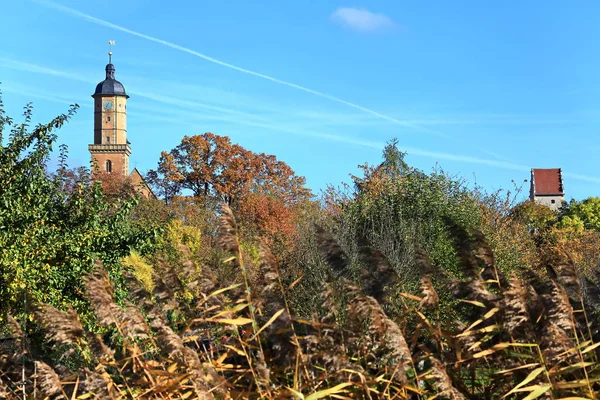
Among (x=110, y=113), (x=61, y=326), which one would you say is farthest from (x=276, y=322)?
(x=110, y=113)

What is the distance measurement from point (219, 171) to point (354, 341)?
70.8 m

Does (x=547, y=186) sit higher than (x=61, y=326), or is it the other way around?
(x=547, y=186)

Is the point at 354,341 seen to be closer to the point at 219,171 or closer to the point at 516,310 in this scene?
the point at 516,310

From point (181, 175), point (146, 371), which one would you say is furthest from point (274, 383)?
point (181, 175)

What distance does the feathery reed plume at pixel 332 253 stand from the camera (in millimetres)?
3344

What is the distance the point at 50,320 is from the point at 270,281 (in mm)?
947

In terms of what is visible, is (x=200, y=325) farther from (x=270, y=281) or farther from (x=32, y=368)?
(x=32, y=368)

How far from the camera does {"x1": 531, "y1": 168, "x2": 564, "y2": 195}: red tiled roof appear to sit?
4729 inches

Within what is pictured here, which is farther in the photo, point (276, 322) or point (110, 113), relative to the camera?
point (110, 113)

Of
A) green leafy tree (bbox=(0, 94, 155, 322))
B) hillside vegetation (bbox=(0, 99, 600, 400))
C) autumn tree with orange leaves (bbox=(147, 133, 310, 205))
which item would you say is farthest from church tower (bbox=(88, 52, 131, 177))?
hillside vegetation (bbox=(0, 99, 600, 400))

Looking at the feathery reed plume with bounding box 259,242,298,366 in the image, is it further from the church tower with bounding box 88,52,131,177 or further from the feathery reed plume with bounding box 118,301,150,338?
the church tower with bounding box 88,52,131,177

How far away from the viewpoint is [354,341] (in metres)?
3.43

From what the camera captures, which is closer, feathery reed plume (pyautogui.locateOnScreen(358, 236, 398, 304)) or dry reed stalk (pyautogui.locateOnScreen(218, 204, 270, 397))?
dry reed stalk (pyautogui.locateOnScreen(218, 204, 270, 397))

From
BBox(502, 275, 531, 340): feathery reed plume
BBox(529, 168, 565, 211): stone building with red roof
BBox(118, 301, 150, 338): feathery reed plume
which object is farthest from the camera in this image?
BBox(529, 168, 565, 211): stone building with red roof
